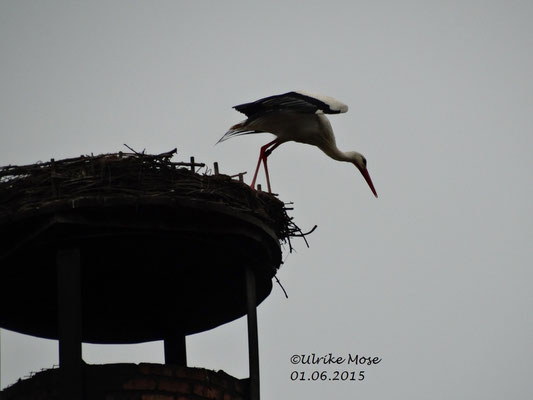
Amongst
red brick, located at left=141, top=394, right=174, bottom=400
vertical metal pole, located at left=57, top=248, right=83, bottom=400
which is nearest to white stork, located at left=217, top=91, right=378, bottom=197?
vertical metal pole, located at left=57, top=248, right=83, bottom=400

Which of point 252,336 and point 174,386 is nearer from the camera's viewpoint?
point 174,386

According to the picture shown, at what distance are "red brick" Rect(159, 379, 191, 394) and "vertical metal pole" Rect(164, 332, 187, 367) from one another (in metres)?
1.61

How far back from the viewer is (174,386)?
30.6 feet

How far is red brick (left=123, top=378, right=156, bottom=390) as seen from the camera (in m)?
9.17

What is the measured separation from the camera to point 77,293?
9133 mm

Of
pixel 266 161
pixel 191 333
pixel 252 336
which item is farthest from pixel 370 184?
pixel 252 336

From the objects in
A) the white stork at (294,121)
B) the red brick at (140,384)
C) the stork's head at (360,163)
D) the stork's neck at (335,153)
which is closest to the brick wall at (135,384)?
the red brick at (140,384)

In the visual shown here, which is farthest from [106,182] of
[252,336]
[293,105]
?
[293,105]

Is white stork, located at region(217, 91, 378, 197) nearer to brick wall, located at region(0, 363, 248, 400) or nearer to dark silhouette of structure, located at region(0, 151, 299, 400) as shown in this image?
dark silhouette of structure, located at region(0, 151, 299, 400)

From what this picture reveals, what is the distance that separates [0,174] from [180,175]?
4.69ft

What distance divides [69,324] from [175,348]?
2222mm

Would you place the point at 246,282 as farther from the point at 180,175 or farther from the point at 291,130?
the point at 291,130

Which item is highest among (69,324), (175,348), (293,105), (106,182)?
(293,105)

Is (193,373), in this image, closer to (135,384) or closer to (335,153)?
(135,384)
